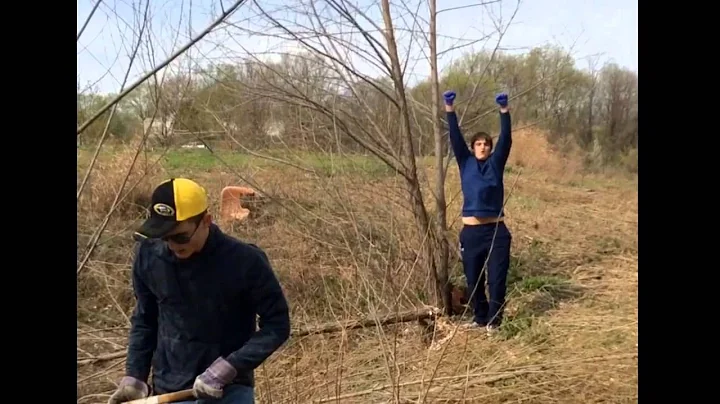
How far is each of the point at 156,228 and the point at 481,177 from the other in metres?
2.64

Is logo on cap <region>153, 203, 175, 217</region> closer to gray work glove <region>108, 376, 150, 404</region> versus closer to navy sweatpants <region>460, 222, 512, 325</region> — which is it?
gray work glove <region>108, 376, 150, 404</region>

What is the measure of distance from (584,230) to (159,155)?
18.9 feet

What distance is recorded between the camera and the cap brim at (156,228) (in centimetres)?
218

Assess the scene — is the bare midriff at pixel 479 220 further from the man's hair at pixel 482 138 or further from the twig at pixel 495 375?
the twig at pixel 495 375

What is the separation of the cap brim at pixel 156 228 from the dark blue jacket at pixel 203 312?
0.08 metres

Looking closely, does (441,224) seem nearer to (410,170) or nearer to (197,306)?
(410,170)

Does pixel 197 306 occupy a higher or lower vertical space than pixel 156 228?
lower

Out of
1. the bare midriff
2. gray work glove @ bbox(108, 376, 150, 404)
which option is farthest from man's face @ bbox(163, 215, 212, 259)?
the bare midriff

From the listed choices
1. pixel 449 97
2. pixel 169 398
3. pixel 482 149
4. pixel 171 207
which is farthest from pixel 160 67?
pixel 482 149

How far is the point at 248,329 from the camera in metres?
2.30

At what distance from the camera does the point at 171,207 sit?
86.6 inches

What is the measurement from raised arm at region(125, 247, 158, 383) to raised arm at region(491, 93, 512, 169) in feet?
8.41

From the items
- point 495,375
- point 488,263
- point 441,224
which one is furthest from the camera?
point 441,224

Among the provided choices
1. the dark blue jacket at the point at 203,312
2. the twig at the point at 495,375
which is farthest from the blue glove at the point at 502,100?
the dark blue jacket at the point at 203,312
